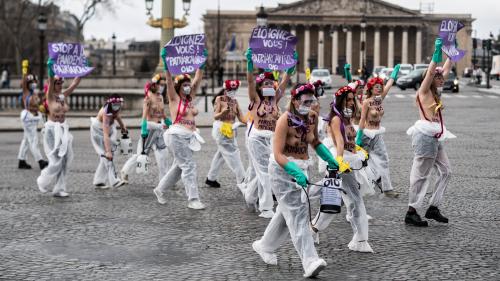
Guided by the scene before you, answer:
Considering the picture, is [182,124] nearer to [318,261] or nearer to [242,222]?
[242,222]

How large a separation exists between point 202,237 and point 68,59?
194 inches

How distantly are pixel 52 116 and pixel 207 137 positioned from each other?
1123cm

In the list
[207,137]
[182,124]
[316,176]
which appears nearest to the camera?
[182,124]

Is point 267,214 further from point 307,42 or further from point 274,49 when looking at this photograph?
point 307,42

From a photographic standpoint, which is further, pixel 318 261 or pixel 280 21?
pixel 280 21

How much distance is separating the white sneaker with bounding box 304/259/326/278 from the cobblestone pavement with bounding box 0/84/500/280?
0.62 ft

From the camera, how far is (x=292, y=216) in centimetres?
775

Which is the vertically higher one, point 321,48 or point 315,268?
point 321,48

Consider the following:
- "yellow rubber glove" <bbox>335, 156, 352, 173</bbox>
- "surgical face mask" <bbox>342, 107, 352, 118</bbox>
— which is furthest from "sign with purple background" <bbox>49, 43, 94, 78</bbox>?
"yellow rubber glove" <bbox>335, 156, 352, 173</bbox>

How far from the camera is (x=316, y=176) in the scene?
1476 cm

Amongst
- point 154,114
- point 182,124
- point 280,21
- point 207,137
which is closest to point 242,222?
point 182,124

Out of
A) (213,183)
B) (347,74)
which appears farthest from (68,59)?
(347,74)

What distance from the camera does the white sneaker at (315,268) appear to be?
745 cm

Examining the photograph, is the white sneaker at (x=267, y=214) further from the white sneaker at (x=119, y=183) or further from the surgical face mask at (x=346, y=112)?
the white sneaker at (x=119, y=183)
